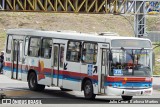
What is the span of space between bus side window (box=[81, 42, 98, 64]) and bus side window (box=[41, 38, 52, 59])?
7.91ft

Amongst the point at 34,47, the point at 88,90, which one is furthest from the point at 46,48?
the point at 88,90

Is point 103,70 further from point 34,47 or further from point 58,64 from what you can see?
point 34,47

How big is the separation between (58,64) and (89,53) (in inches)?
83.9

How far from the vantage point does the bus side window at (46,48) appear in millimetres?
28422

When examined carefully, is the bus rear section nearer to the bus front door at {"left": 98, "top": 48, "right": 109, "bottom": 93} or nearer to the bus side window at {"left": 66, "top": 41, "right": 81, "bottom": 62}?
the bus front door at {"left": 98, "top": 48, "right": 109, "bottom": 93}

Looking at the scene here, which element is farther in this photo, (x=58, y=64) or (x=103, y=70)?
(x=58, y=64)

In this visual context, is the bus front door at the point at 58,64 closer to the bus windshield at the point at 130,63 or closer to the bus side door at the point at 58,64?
the bus side door at the point at 58,64

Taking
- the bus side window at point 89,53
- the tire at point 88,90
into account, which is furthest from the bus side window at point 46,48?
the tire at point 88,90

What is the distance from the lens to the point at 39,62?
95.2 ft

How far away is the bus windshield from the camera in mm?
25109

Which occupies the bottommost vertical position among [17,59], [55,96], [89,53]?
[55,96]

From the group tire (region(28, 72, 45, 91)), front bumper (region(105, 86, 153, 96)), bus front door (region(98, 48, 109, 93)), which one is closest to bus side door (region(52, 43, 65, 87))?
tire (region(28, 72, 45, 91))

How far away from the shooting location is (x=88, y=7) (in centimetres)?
5044

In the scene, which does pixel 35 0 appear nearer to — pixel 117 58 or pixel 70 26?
pixel 117 58
